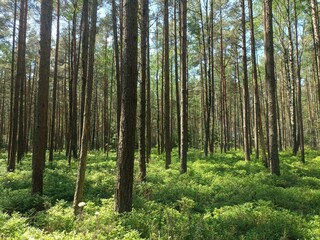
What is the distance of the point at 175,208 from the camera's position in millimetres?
7930

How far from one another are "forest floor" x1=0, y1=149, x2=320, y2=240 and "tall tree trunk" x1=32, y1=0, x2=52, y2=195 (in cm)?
67

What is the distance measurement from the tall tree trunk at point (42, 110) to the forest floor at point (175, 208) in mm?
672

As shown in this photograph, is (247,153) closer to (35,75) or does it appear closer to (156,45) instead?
(156,45)

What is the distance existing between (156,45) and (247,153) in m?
14.3

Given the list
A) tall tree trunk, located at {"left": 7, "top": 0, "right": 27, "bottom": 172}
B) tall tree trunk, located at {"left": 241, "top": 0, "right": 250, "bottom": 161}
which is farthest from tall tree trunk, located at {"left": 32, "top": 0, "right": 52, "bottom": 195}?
tall tree trunk, located at {"left": 241, "top": 0, "right": 250, "bottom": 161}

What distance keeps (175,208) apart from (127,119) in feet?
11.0

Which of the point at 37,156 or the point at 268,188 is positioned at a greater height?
the point at 37,156

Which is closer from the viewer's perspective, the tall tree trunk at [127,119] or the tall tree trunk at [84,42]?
the tall tree trunk at [127,119]

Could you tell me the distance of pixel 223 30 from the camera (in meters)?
22.4

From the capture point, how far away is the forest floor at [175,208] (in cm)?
506

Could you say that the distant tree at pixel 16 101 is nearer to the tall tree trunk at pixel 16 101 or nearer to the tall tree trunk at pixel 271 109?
the tall tree trunk at pixel 16 101

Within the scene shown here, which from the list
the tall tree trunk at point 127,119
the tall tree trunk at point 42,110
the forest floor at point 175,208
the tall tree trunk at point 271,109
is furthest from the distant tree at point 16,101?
the tall tree trunk at point 271,109

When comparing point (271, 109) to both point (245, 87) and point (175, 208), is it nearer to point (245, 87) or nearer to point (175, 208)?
point (245, 87)

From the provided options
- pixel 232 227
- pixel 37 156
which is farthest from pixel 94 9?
pixel 232 227
